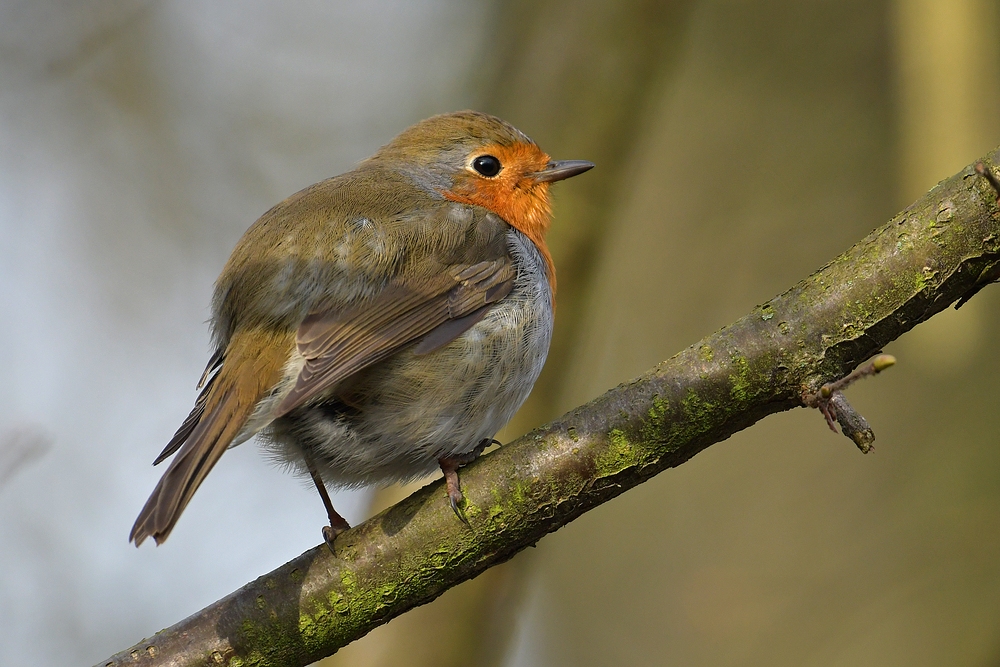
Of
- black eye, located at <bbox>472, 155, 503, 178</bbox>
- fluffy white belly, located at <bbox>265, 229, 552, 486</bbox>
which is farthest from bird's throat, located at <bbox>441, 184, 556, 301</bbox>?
fluffy white belly, located at <bbox>265, 229, 552, 486</bbox>

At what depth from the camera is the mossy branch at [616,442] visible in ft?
7.73

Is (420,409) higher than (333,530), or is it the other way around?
(420,409)

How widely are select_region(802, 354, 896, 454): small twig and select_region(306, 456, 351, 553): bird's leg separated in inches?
58.4

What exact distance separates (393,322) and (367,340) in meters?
0.14

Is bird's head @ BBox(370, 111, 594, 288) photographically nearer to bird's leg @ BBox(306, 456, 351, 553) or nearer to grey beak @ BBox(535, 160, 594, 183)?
grey beak @ BBox(535, 160, 594, 183)

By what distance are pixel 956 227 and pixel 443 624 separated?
2922 mm

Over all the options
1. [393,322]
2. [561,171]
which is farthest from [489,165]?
[393,322]

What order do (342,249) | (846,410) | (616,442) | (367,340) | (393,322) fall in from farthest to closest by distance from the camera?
1. (342,249)
2. (393,322)
3. (367,340)
4. (616,442)
5. (846,410)

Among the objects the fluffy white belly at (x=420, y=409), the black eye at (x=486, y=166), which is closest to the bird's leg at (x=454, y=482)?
the fluffy white belly at (x=420, y=409)

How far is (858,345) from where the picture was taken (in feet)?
7.91

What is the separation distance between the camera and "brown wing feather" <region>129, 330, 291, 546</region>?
95.1 inches

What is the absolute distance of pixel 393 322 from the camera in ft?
10.1

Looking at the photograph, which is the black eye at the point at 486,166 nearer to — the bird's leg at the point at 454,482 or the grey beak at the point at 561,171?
the grey beak at the point at 561,171

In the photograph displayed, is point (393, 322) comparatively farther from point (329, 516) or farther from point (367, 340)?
point (329, 516)
